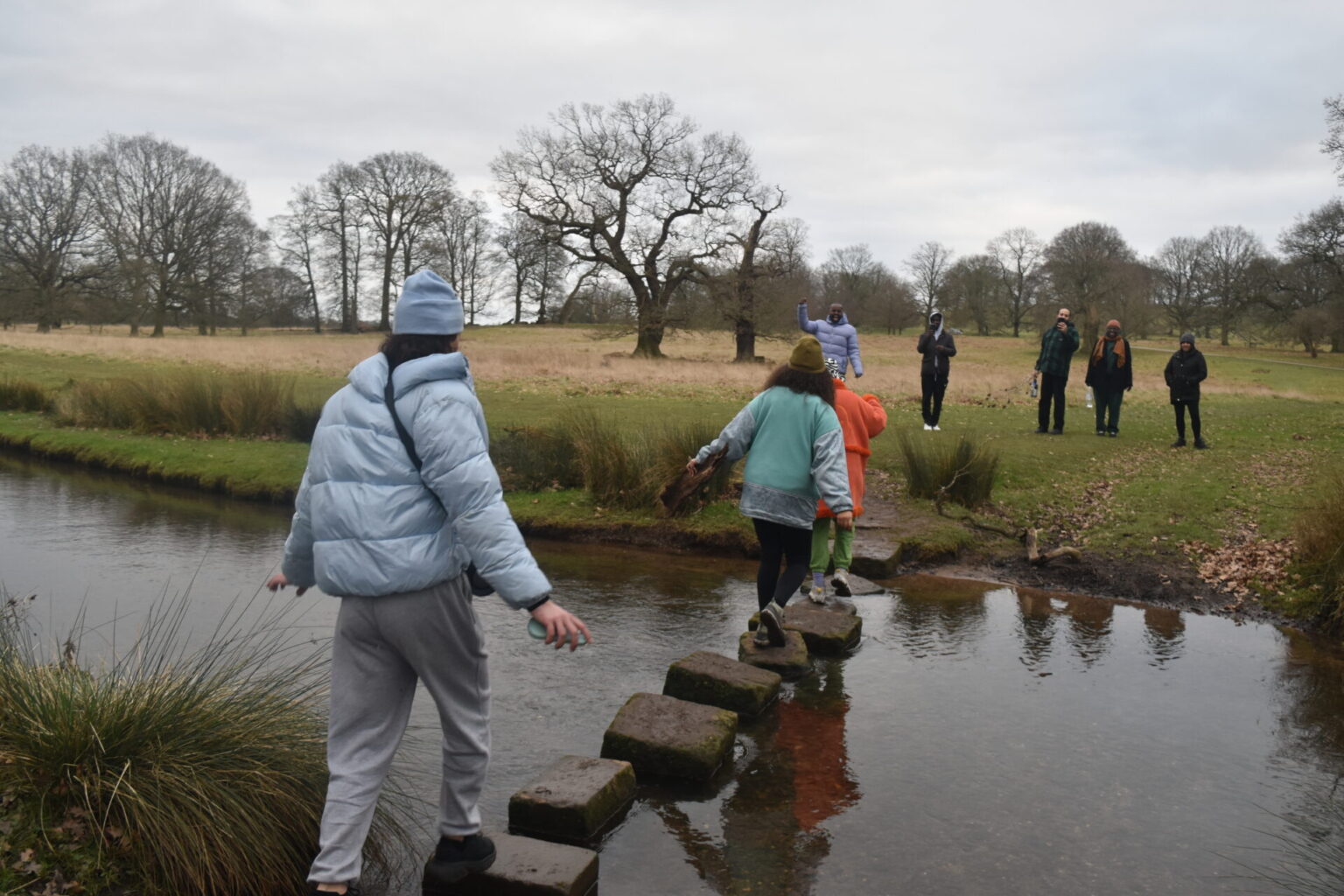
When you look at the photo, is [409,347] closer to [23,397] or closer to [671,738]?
[671,738]

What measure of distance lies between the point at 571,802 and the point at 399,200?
175 ft

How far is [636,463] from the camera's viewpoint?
472 inches

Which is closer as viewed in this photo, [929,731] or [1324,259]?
[929,731]

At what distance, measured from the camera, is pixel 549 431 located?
1330cm

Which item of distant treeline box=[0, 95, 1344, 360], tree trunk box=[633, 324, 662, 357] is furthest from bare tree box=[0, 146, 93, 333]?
tree trunk box=[633, 324, 662, 357]

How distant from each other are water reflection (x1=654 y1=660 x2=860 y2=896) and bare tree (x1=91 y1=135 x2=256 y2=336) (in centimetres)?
5401

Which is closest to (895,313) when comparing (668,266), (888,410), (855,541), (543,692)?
(668,266)

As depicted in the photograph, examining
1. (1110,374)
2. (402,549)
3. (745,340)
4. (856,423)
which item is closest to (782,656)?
(856,423)

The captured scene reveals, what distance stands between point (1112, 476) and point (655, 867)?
11.8 metres

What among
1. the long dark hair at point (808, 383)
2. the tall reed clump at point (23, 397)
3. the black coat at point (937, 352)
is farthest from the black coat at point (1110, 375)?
the tall reed clump at point (23, 397)

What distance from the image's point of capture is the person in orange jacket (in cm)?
812

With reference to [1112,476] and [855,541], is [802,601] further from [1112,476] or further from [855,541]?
[1112,476]

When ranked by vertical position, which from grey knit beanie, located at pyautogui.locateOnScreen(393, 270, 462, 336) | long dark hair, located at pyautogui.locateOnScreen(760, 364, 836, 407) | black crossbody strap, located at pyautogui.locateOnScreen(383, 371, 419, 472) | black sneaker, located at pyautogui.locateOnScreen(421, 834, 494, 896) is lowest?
black sneaker, located at pyautogui.locateOnScreen(421, 834, 494, 896)

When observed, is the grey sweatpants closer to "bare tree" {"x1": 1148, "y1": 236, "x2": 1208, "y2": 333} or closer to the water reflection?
the water reflection
